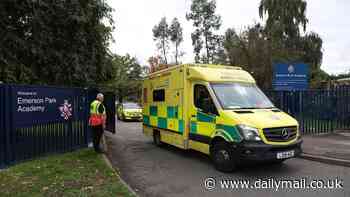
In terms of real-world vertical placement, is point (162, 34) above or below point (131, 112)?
above

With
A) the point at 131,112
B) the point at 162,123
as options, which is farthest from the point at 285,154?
the point at 131,112

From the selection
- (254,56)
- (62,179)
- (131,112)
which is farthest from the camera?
(254,56)

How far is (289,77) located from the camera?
13000 mm

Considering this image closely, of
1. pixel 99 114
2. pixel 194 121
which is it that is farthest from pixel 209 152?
pixel 99 114

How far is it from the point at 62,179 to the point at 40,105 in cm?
276

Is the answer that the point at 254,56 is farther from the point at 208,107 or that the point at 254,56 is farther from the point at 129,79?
the point at 129,79

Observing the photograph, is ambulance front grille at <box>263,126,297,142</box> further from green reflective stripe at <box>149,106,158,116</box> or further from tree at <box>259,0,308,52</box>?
tree at <box>259,0,308,52</box>

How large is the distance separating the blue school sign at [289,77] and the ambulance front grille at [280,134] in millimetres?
6268

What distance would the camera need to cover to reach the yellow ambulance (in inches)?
255

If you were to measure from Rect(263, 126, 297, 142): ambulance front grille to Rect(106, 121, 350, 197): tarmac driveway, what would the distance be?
84 cm

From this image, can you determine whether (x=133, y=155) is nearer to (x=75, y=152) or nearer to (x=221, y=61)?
(x=75, y=152)

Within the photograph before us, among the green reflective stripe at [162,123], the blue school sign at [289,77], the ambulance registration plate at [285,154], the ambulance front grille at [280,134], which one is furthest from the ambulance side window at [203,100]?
the blue school sign at [289,77]

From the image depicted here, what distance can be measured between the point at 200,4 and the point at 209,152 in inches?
1531

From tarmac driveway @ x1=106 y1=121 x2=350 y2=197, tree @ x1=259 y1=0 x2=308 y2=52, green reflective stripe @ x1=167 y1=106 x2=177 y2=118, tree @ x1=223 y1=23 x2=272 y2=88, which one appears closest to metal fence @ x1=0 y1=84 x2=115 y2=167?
tarmac driveway @ x1=106 y1=121 x2=350 y2=197
